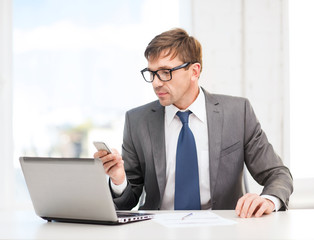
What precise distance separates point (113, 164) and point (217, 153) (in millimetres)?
548

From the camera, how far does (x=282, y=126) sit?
3799 mm

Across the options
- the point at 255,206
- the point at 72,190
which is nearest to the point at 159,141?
the point at 255,206

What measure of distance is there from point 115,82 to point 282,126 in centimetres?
134

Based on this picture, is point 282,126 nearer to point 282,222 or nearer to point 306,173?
point 306,173

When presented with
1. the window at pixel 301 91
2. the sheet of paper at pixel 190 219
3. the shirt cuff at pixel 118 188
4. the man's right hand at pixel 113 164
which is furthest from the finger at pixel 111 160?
the window at pixel 301 91

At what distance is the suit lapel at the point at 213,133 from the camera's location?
2.33 meters

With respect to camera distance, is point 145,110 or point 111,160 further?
point 145,110

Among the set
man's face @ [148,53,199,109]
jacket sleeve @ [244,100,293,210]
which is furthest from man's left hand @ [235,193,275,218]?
man's face @ [148,53,199,109]

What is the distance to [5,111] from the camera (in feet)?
12.0

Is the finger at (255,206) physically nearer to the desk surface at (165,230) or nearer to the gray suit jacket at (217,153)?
the desk surface at (165,230)

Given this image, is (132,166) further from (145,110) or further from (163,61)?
(163,61)

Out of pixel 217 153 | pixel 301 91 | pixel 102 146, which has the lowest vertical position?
pixel 217 153

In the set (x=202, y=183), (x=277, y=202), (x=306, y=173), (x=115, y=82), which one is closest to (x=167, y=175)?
(x=202, y=183)

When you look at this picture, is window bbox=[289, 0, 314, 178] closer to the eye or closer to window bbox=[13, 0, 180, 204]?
window bbox=[13, 0, 180, 204]
